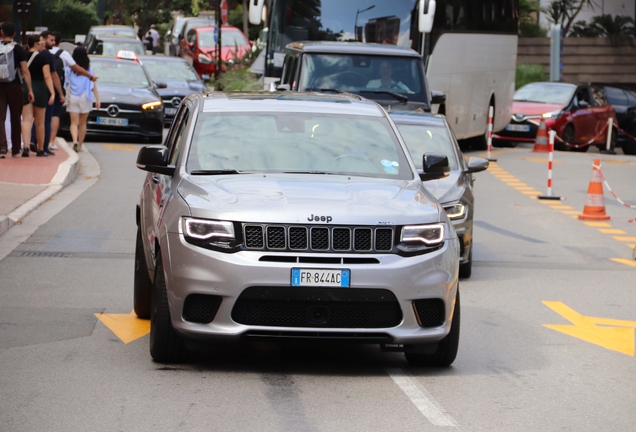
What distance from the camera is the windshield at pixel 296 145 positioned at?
7.96 m

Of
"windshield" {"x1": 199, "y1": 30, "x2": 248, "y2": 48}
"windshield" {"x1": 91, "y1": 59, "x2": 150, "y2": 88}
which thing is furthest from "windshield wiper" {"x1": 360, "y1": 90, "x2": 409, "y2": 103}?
"windshield" {"x1": 199, "y1": 30, "x2": 248, "y2": 48}

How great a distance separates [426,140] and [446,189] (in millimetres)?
1609

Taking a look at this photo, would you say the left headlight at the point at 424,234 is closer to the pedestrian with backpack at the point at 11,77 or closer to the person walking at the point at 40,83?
the pedestrian with backpack at the point at 11,77

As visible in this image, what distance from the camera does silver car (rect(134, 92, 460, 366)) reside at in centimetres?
691

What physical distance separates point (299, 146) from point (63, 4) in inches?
2171

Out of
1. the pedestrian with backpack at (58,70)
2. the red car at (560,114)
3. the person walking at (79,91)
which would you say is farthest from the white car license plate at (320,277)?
the red car at (560,114)

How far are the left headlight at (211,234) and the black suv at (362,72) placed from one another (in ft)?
35.1

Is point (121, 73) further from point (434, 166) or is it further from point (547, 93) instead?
point (434, 166)

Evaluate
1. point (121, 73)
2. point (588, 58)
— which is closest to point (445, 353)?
point (121, 73)

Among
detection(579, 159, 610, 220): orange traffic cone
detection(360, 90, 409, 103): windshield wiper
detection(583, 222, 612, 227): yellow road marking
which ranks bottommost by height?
detection(583, 222, 612, 227): yellow road marking

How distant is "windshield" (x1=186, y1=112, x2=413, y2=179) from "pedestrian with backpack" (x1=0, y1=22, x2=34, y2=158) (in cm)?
1073

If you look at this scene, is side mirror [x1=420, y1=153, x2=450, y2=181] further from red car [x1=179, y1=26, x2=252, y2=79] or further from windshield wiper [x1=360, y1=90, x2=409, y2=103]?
red car [x1=179, y1=26, x2=252, y2=79]

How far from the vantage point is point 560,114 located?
2906 centimetres

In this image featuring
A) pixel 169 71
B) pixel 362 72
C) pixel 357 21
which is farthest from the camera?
pixel 169 71
